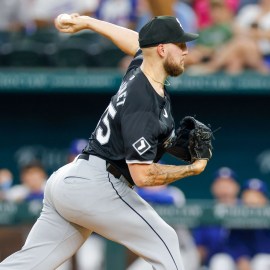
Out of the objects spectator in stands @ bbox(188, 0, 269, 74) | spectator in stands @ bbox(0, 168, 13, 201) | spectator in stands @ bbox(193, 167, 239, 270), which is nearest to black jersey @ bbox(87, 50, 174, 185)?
spectator in stands @ bbox(193, 167, 239, 270)

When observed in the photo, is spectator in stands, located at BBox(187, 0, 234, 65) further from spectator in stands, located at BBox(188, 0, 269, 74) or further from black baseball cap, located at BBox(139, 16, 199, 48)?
black baseball cap, located at BBox(139, 16, 199, 48)

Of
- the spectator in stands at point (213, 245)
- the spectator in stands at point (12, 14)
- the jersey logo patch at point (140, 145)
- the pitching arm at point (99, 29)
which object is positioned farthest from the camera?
the spectator in stands at point (12, 14)

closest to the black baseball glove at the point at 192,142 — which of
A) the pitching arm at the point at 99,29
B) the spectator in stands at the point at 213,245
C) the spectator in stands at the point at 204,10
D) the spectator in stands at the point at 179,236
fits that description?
the pitching arm at the point at 99,29

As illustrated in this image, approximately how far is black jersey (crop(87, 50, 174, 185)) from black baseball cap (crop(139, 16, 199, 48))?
0.17 metres

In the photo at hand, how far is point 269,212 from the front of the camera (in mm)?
7609

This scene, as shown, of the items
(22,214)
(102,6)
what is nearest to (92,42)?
(102,6)

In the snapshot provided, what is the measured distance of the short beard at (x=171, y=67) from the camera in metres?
4.91

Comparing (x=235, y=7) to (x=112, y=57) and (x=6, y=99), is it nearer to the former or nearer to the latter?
(x=112, y=57)

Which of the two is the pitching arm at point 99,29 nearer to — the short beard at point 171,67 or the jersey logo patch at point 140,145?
the short beard at point 171,67

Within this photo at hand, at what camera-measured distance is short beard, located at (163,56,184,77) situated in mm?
4914

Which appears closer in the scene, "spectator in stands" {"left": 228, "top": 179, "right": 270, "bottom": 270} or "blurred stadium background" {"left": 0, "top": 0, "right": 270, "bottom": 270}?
"spectator in stands" {"left": 228, "top": 179, "right": 270, "bottom": 270}

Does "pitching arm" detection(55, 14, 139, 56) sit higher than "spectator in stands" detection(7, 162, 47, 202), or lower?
higher

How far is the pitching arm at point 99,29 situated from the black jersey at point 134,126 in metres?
0.47

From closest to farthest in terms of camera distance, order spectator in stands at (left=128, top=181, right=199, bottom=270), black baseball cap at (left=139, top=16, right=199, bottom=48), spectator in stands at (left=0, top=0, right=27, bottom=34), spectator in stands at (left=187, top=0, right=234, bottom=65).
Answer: black baseball cap at (left=139, top=16, right=199, bottom=48) → spectator in stands at (left=128, top=181, right=199, bottom=270) → spectator in stands at (left=187, top=0, right=234, bottom=65) → spectator in stands at (left=0, top=0, right=27, bottom=34)
